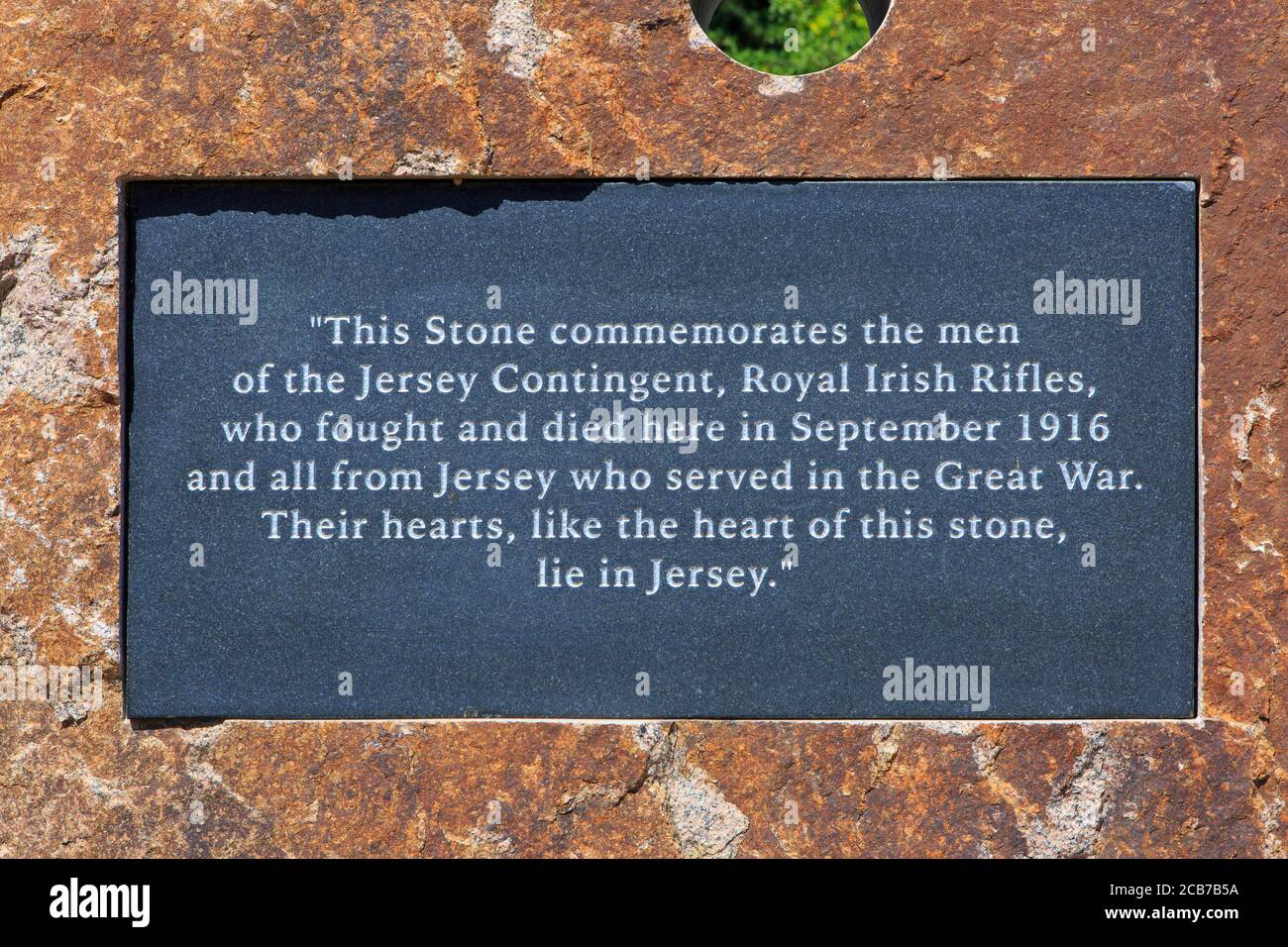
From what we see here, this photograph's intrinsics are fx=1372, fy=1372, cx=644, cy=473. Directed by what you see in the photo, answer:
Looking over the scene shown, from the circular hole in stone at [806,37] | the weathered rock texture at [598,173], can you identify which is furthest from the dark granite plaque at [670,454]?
the circular hole in stone at [806,37]

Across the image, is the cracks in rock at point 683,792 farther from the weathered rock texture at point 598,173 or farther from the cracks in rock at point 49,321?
the cracks in rock at point 49,321

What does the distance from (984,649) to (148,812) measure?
219cm

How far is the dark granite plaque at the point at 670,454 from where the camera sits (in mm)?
3531

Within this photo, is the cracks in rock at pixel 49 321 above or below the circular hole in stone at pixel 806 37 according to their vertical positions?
below

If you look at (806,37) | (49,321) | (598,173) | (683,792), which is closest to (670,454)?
(598,173)

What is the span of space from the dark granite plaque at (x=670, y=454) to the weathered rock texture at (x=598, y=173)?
9 cm

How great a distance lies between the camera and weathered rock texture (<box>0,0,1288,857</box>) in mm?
3508

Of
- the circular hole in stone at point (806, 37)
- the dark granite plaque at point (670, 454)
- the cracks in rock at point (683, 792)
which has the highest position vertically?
the circular hole in stone at point (806, 37)

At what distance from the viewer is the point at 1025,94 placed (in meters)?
3.54

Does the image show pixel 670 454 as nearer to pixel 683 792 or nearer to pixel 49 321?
pixel 683 792

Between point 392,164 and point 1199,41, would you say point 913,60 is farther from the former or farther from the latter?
point 392,164

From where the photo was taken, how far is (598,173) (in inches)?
140

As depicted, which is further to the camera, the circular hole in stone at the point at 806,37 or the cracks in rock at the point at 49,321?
the circular hole in stone at the point at 806,37

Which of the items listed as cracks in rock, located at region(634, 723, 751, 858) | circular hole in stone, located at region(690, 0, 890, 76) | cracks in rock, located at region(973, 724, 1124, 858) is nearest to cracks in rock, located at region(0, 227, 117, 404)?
cracks in rock, located at region(634, 723, 751, 858)
